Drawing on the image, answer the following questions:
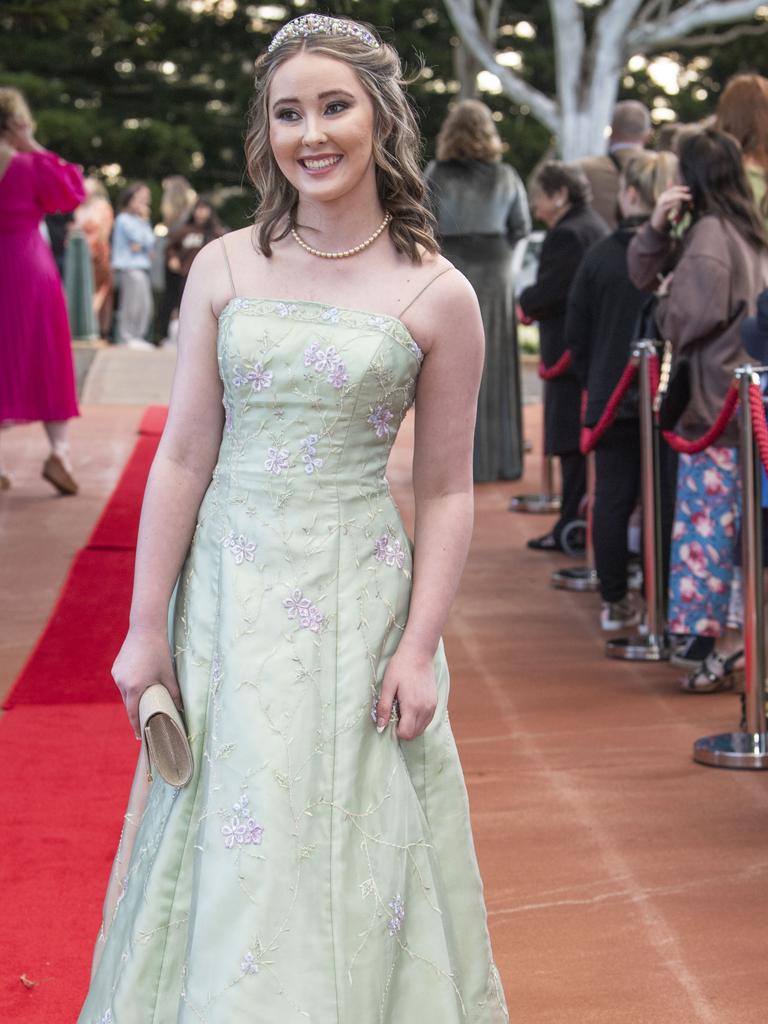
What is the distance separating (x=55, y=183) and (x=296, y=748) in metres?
7.23

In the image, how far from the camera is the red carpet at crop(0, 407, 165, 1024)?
11.9 ft

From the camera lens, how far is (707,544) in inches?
238

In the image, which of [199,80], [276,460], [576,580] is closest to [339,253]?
[276,460]

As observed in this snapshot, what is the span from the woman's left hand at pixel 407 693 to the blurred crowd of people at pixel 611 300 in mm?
851

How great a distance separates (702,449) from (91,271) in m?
13.5

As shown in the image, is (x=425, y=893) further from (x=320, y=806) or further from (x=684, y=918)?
(x=684, y=918)

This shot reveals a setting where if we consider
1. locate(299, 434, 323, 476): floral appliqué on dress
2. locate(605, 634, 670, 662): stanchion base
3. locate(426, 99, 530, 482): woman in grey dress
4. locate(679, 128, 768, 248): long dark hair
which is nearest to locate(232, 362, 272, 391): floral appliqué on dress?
locate(299, 434, 323, 476): floral appliqué on dress

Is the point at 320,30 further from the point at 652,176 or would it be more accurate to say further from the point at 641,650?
the point at 652,176

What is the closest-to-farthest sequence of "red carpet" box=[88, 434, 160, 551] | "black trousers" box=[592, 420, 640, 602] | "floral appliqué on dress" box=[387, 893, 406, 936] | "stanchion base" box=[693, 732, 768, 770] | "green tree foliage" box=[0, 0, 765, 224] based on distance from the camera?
"floral appliqué on dress" box=[387, 893, 406, 936], "stanchion base" box=[693, 732, 768, 770], "black trousers" box=[592, 420, 640, 602], "red carpet" box=[88, 434, 160, 551], "green tree foliage" box=[0, 0, 765, 224]

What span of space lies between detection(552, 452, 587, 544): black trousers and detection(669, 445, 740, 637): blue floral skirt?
2.32 metres

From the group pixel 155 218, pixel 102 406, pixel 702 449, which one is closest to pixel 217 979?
pixel 702 449

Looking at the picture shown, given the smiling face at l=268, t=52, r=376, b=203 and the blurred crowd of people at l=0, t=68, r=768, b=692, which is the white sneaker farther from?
the smiling face at l=268, t=52, r=376, b=203

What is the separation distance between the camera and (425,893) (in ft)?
8.82

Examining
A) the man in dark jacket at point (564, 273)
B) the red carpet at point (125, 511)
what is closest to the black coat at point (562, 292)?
the man in dark jacket at point (564, 273)
